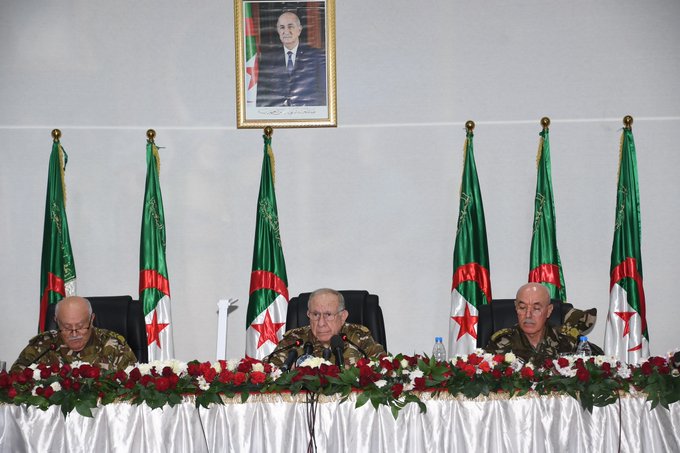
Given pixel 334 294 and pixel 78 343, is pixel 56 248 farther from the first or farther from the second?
pixel 334 294

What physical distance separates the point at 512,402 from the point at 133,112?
394 cm

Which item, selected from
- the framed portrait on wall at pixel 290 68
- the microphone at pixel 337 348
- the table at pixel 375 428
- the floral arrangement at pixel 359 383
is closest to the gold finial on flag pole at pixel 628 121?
the framed portrait on wall at pixel 290 68

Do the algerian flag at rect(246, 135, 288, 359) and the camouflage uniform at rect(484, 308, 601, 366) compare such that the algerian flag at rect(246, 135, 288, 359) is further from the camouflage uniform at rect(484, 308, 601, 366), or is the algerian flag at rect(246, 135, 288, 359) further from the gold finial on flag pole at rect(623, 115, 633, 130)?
the gold finial on flag pole at rect(623, 115, 633, 130)

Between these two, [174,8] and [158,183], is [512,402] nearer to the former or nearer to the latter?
[158,183]

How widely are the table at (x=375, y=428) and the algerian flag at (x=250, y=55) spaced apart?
3234 millimetres

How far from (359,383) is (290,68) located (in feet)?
11.1

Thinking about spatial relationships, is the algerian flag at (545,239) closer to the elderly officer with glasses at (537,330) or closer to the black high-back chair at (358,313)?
the elderly officer with glasses at (537,330)

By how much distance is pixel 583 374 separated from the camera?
131 inches

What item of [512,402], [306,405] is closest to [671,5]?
[512,402]

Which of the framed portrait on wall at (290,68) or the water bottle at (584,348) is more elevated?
the framed portrait on wall at (290,68)

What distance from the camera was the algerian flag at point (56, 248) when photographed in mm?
5707

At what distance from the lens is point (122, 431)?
133 inches

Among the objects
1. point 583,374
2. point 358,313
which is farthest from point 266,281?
point 583,374

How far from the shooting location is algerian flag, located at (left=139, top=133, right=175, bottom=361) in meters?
5.70
